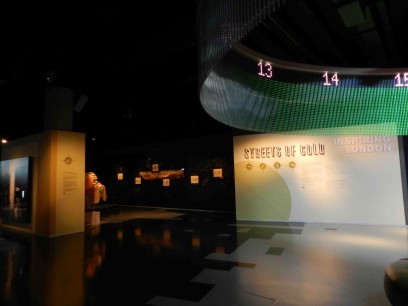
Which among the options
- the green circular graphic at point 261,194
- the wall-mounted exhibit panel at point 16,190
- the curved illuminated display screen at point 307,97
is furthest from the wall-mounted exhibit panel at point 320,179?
the wall-mounted exhibit panel at point 16,190

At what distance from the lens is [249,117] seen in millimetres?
4812

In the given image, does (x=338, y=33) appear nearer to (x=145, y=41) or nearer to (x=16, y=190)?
(x=145, y=41)

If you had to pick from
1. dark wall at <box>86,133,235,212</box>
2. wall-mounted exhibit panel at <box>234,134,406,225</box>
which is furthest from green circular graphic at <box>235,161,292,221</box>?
dark wall at <box>86,133,235,212</box>

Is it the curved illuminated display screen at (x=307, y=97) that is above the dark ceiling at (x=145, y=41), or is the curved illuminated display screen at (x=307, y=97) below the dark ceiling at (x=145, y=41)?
below

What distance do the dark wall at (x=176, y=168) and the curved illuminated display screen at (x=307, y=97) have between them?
11.0 feet

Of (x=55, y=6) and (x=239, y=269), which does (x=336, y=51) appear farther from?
(x=55, y=6)

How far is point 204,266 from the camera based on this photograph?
11.3ft

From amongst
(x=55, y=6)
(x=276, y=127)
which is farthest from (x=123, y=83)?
(x=276, y=127)

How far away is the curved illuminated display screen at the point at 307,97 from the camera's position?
3.34m

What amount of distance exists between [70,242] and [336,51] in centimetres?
629

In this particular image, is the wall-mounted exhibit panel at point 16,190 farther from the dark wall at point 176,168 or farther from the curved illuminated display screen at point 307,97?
the dark wall at point 176,168

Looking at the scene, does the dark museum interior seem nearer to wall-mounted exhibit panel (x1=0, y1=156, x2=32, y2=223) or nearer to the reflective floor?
the reflective floor

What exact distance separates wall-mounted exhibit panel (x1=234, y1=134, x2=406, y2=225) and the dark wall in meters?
1.56

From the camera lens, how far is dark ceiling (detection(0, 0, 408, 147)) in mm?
3340
